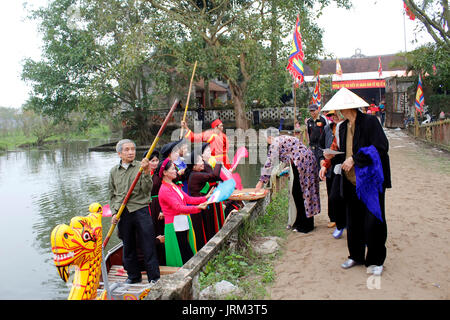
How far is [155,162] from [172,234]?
4.53 feet

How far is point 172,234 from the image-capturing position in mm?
4684

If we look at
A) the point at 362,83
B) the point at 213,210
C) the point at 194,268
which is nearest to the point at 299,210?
the point at 213,210

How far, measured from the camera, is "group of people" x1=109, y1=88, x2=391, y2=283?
3.72 m

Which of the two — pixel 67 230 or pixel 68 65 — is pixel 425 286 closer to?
pixel 67 230

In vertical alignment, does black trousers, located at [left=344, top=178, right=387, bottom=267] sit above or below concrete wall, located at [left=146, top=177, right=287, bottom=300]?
above

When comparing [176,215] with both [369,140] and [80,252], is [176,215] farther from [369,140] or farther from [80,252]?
[369,140]

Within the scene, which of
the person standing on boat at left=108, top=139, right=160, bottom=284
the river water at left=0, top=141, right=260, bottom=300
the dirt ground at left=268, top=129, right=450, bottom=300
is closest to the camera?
the dirt ground at left=268, top=129, right=450, bottom=300

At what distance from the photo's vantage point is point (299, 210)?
5527 millimetres

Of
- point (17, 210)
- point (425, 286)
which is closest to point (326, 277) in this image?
point (425, 286)

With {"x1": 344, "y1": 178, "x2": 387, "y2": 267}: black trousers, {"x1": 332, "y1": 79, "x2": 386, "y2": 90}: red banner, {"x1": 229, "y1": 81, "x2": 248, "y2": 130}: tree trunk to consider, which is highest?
{"x1": 332, "y1": 79, "x2": 386, "y2": 90}: red banner

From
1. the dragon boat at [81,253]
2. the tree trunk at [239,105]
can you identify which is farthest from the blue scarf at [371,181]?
the tree trunk at [239,105]

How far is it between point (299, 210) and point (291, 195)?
0.86ft

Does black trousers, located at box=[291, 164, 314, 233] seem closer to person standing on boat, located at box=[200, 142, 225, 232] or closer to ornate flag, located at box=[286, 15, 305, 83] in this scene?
person standing on boat, located at box=[200, 142, 225, 232]

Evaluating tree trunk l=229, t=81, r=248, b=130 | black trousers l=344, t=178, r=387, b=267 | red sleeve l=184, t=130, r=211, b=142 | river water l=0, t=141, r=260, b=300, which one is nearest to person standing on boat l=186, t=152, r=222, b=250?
black trousers l=344, t=178, r=387, b=267
